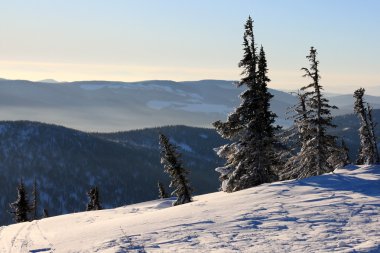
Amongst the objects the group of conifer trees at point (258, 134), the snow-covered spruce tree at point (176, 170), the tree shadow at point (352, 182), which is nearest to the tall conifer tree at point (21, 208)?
the snow-covered spruce tree at point (176, 170)

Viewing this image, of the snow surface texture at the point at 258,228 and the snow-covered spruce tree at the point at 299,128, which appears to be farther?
the snow-covered spruce tree at the point at 299,128

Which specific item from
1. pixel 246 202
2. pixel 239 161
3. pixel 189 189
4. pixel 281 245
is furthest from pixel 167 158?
pixel 281 245

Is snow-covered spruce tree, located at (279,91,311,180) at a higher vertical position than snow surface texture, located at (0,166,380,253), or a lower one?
higher

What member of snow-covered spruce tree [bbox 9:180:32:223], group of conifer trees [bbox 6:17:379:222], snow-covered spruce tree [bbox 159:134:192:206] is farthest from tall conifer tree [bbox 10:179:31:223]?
group of conifer trees [bbox 6:17:379:222]

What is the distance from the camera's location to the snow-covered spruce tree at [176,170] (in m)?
46.0

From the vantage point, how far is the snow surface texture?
562 inches

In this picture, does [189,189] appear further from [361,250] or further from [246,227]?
[361,250]

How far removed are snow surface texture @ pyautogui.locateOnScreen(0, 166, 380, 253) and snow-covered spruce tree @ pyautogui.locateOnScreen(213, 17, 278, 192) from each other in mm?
7289

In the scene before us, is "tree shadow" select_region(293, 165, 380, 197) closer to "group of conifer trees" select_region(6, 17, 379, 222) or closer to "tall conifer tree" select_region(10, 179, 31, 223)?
"group of conifer trees" select_region(6, 17, 379, 222)

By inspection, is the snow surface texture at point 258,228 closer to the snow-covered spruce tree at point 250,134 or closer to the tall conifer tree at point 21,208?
the snow-covered spruce tree at point 250,134

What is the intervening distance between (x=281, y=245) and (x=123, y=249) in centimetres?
549

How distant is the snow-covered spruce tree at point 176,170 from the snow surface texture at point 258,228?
22158 millimetres

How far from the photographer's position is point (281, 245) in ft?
45.6

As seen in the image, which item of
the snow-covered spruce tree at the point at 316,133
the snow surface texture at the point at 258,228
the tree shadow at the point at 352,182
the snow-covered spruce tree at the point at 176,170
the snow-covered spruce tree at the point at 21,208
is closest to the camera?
the snow surface texture at the point at 258,228
